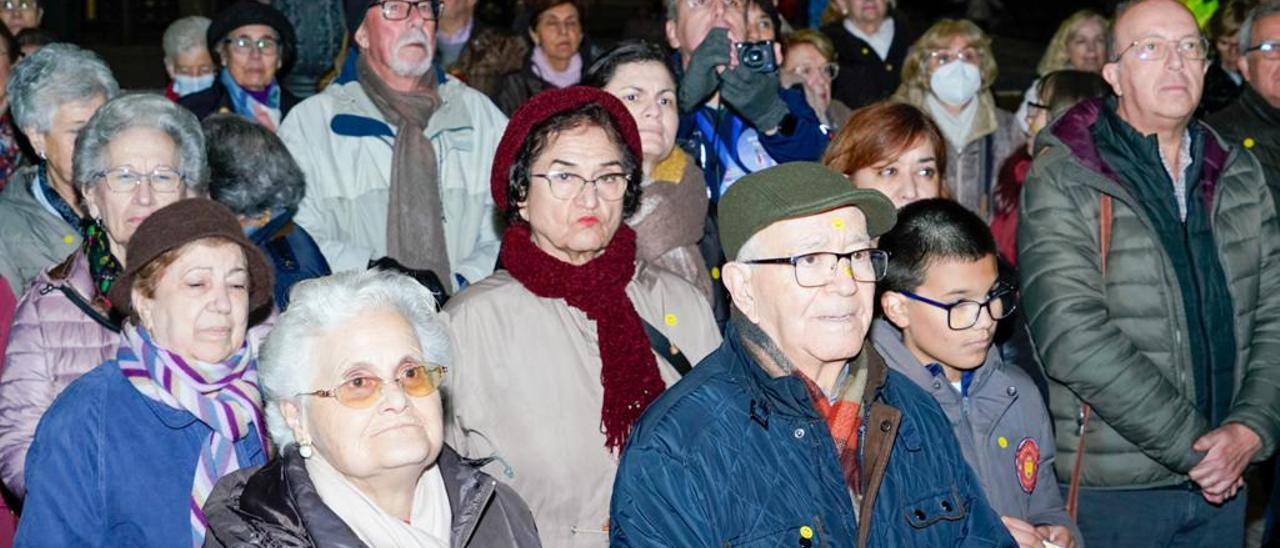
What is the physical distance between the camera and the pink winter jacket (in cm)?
452

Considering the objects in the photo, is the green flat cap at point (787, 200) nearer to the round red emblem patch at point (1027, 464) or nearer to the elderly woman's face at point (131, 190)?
the round red emblem patch at point (1027, 464)

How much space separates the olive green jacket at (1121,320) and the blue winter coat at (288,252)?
2271 mm

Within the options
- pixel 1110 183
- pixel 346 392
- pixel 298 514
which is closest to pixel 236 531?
pixel 298 514

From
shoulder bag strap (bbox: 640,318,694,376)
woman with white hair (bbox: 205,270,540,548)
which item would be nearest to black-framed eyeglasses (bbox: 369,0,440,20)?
shoulder bag strap (bbox: 640,318,694,376)

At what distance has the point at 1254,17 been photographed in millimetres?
6746

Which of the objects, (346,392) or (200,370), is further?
(200,370)

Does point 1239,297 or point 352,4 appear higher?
point 352,4

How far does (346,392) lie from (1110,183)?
9.14 feet

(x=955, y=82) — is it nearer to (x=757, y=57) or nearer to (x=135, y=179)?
(x=757, y=57)

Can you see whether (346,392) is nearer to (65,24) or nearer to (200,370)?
(200,370)

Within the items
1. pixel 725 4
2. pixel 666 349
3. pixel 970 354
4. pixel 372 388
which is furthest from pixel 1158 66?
pixel 372 388

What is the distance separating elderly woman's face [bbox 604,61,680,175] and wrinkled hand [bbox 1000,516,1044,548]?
170 centimetres

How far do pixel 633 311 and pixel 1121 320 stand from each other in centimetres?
177

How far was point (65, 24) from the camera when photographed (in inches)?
469
